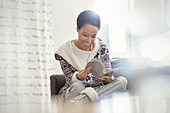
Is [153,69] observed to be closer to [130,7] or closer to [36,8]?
[36,8]

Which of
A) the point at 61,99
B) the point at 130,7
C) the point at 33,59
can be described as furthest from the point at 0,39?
the point at 130,7

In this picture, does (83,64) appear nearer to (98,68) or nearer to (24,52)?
(98,68)

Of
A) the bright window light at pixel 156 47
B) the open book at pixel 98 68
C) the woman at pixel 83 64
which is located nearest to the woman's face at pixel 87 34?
the woman at pixel 83 64

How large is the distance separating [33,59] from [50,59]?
0.18m

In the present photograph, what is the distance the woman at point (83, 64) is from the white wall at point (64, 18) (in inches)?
35.7

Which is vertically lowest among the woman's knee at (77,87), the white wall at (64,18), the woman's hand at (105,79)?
the woman's knee at (77,87)

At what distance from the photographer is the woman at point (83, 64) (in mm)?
1145

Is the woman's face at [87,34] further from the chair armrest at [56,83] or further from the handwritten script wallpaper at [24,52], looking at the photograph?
the handwritten script wallpaper at [24,52]

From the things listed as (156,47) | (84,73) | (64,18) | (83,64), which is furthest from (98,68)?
(156,47)

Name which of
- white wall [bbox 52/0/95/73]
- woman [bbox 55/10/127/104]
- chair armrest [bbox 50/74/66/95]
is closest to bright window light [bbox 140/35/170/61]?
white wall [bbox 52/0/95/73]

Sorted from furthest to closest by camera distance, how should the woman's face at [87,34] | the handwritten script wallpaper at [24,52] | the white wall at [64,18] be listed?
1. the white wall at [64,18]
2. the handwritten script wallpaper at [24,52]
3. the woman's face at [87,34]

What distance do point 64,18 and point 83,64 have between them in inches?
43.0

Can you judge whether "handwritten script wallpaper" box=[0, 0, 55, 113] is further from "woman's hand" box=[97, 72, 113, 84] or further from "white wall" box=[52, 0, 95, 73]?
"woman's hand" box=[97, 72, 113, 84]

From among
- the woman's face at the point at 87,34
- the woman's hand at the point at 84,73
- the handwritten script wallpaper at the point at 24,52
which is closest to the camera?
the woman's hand at the point at 84,73
